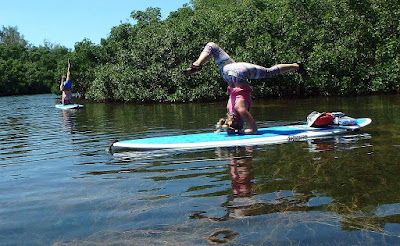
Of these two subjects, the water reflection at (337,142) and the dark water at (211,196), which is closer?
the dark water at (211,196)

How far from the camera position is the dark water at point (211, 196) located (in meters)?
3.47

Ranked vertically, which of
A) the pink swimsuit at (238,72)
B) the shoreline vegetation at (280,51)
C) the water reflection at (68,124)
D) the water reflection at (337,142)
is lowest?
the water reflection at (337,142)

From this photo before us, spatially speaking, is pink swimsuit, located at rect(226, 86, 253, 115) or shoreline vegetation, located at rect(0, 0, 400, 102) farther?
shoreline vegetation, located at rect(0, 0, 400, 102)

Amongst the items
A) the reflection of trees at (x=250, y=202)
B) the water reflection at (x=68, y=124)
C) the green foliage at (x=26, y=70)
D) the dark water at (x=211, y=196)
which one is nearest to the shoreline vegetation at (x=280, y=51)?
the water reflection at (x=68, y=124)

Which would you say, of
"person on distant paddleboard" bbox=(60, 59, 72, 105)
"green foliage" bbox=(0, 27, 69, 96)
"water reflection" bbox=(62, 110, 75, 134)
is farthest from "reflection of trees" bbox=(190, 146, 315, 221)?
"green foliage" bbox=(0, 27, 69, 96)

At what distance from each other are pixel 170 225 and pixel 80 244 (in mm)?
804

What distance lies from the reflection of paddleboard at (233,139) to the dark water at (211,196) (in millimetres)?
189

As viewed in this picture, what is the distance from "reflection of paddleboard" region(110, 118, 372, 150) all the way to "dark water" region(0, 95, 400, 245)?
0.19 m

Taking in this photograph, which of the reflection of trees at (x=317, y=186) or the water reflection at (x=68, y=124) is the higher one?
the water reflection at (x=68, y=124)

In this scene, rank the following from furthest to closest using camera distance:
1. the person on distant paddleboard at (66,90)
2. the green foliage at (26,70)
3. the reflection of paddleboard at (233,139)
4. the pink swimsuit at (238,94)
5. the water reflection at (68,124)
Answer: the green foliage at (26,70), the person on distant paddleboard at (66,90), the water reflection at (68,124), the pink swimsuit at (238,94), the reflection of paddleboard at (233,139)

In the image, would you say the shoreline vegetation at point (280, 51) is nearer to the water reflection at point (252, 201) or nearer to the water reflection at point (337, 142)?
the water reflection at point (337, 142)

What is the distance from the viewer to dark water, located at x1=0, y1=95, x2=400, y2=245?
11.4 feet

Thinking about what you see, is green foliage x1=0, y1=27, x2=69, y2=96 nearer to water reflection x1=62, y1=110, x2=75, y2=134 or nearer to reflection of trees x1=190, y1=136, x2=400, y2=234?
water reflection x1=62, y1=110, x2=75, y2=134

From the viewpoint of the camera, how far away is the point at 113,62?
41562 millimetres
